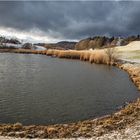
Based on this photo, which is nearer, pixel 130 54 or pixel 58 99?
pixel 58 99

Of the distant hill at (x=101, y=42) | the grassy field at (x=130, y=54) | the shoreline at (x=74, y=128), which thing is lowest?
the shoreline at (x=74, y=128)

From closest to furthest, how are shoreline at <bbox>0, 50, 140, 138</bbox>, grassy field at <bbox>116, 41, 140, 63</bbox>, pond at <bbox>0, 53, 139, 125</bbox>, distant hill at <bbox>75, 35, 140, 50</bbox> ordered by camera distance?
shoreline at <bbox>0, 50, 140, 138</bbox>, pond at <bbox>0, 53, 139, 125</bbox>, grassy field at <bbox>116, 41, 140, 63</bbox>, distant hill at <bbox>75, 35, 140, 50</bbox>

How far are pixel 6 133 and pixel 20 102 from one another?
7.93m

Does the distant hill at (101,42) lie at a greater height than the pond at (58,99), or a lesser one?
greater

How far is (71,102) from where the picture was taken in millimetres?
25188

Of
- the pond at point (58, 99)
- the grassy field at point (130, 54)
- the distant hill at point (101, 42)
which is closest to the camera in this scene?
the pond at point (58, 99)

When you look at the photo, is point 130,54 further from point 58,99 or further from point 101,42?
point 101,42

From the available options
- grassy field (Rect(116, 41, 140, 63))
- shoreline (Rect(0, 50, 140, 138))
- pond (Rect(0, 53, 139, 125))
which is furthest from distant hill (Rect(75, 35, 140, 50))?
shoreline (Rect(0, 50, 140, 138))

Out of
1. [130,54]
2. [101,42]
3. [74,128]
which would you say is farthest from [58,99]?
[101,42]

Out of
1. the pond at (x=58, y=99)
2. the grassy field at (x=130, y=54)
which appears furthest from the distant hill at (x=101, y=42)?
the pond at (x=58, y=99)

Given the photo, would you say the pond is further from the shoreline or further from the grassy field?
the grassy field

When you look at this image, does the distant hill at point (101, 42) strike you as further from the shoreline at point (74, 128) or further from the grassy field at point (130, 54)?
the shoreline at point (74, 128)

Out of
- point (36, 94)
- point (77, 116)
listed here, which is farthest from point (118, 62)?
point (77, 116)

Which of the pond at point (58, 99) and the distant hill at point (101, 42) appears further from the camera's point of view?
the distant hill at point (101, 42)
